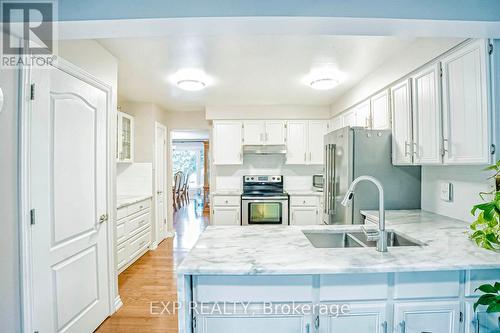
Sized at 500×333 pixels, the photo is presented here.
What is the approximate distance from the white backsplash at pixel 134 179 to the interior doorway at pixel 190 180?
1.60 m

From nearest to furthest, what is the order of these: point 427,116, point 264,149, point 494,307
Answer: point 494,307, point 427,116, point 264,149

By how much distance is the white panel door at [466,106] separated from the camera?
65.1 inches

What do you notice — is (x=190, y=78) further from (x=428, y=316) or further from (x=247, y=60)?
(x=428, y=316)

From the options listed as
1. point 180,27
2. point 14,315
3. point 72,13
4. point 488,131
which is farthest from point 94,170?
point 488,131

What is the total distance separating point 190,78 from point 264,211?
230 centimetres

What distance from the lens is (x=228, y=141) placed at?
4.59 meters

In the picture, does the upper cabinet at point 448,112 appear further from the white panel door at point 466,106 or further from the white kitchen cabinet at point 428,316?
the white kitchen cabinet at point 428,316

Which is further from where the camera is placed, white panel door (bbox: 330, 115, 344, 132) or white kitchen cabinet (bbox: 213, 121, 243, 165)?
white kitchen cabinet (bbox: 213, 121, 243, 165)

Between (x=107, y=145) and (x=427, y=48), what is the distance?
2.82 metres

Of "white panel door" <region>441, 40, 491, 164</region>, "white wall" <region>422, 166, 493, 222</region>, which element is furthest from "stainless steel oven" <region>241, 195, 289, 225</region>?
"white panel door" <region>441, 40, 491, 164</region>

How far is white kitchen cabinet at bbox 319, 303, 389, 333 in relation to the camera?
51.9 inches

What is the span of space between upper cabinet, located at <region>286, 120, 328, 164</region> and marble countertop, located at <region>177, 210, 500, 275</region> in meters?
2.79

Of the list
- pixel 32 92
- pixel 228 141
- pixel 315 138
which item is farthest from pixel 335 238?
pixel 228 141

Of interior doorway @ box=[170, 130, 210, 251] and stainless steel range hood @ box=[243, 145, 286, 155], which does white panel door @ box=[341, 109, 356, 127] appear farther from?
interior doorway @ box=[170, 130, 210, 251]
